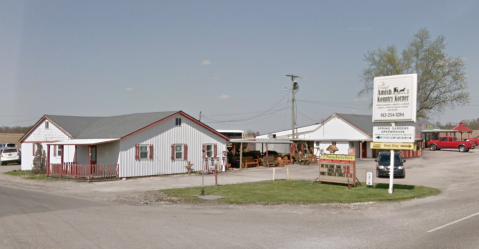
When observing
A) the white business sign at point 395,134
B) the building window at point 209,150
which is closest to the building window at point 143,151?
the building window at point 209,150

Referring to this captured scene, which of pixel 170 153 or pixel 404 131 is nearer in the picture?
pixel 404 131

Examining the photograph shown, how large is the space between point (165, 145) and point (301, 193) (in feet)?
45.4

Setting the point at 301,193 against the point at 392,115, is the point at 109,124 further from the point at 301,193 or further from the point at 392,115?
the point at 392,115

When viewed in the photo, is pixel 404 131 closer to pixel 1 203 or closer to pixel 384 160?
pixel 384 160

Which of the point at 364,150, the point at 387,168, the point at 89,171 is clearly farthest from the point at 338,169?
the point at 364,150

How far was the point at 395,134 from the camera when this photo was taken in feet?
61.6

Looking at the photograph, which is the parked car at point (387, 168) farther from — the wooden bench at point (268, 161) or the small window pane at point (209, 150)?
the small window pane at point (209, 150)

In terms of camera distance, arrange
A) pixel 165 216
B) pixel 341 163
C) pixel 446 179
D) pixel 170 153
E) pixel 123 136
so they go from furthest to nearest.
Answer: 1. pixel 170 153
2. pixel 123 136
3. pixel 446 179
4. pixel 341 163
5. pixel 165 216

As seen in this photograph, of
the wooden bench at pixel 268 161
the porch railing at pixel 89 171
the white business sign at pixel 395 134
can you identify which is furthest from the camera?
the wooden bench at pixel 268 161

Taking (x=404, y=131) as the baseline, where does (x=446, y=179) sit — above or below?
below

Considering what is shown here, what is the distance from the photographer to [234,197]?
17.4 metres

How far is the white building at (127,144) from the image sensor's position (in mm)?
27422

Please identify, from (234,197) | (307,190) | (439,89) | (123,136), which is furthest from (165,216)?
(439,89)

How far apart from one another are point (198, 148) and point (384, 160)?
1364cm
